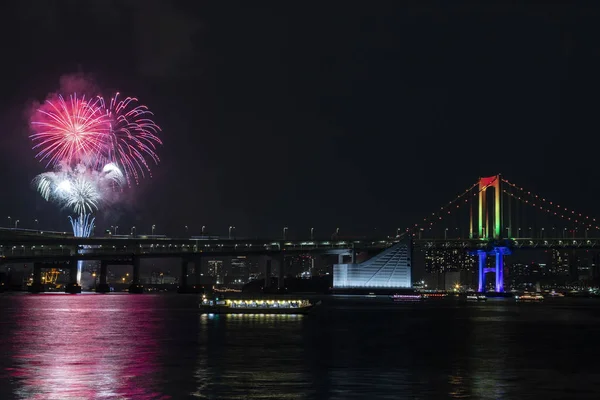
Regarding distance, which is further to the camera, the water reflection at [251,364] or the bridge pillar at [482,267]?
the bridge pillar at [482,267]

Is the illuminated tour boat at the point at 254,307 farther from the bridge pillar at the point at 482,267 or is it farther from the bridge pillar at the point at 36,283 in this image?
the bridge pillar at the point at 36,283

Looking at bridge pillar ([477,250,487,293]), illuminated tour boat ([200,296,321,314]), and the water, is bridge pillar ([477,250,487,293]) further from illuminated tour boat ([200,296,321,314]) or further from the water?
the water

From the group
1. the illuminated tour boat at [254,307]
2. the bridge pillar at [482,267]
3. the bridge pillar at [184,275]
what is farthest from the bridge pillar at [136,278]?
the illuminated tour boat at [254,307]

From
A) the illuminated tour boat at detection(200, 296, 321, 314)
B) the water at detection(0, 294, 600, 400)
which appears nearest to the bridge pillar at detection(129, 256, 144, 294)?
the illuminated tour boat at detection(200, 296, 321, 314)

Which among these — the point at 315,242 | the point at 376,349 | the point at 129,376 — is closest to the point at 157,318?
the point at 376,349

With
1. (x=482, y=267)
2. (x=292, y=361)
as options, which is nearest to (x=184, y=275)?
(x=482, y=267)

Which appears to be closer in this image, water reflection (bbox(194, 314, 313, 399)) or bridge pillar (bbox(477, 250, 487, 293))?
water reflection (bbox(194, 314, 313, 399))
